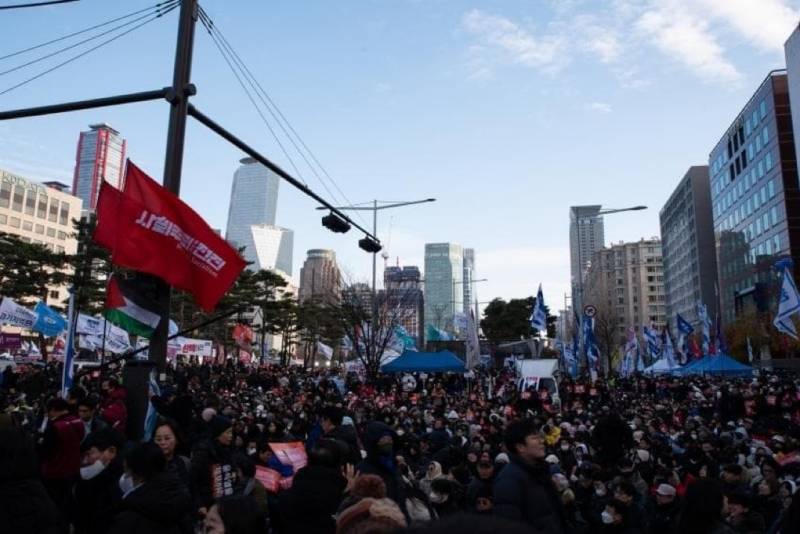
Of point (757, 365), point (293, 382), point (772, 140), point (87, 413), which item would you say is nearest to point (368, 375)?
point (293, 382)

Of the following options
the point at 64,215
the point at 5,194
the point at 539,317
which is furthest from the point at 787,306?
the point at 64,215

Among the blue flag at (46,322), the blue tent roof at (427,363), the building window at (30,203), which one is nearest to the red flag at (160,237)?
the blue flag at (46,322)

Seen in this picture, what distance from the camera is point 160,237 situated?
26.1 ft

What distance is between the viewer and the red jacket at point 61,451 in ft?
19.9

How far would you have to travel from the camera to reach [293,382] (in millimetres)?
31141

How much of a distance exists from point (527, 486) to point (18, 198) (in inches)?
4622

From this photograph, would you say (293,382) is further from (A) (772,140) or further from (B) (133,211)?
(A) (772,140)

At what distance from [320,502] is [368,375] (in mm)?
29349

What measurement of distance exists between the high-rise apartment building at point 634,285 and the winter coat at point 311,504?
154 meters

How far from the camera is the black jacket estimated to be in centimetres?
452

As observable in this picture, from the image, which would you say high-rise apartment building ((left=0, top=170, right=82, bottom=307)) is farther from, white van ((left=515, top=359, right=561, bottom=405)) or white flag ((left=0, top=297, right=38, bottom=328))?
white van ((left=515, top=359, right=561, bottom=405))

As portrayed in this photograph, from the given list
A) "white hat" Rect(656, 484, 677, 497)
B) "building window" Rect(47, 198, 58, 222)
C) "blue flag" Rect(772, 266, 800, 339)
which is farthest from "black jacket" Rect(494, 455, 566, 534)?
"building window" Rect(47, 198, 58, 222)

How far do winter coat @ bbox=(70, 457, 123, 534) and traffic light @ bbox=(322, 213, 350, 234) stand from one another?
688cm

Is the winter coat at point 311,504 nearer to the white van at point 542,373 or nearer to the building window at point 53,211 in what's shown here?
the white van at point 542,373
